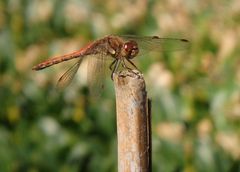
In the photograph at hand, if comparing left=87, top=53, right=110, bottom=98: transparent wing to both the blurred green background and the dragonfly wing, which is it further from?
the blurred green background

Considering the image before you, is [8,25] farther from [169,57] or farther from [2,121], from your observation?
[169,57]

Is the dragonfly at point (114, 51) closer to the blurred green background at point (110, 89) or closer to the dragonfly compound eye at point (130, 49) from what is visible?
the dragonfly compound eye at point (130, 49)

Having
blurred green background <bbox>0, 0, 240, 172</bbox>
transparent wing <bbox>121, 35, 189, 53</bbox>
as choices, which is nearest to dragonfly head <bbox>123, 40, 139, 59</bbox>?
transparent wing <bbox>121, 35, 189, 53</bbox>

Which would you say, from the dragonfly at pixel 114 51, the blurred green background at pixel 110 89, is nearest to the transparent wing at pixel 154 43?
the dragonfly at pixel 114 51

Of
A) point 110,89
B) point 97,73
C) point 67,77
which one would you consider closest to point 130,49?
point 97,73

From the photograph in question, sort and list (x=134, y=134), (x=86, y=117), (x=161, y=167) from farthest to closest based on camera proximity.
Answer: (x=86, y=117) < (x=161, y=167) < (x=134, y=134)

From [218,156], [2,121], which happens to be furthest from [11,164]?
[218,156]

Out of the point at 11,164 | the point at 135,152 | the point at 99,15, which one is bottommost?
the point at 11,164
